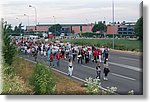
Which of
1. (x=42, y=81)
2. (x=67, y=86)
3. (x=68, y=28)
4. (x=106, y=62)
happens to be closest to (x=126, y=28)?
(x=106, y=62)

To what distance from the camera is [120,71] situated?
540 centimetres

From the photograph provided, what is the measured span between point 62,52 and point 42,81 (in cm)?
60

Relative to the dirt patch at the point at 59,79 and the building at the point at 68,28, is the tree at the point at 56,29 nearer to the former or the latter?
the building at the point at 68,28

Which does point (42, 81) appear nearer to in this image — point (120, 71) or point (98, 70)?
point (98, 70)

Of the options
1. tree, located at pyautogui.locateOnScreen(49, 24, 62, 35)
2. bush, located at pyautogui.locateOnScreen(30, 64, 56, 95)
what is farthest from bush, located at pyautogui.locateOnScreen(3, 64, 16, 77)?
tree, located at pyautogui.locateOnScreen(49, 24, 62, 35)

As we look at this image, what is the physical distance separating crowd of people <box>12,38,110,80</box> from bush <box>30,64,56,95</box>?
21cm

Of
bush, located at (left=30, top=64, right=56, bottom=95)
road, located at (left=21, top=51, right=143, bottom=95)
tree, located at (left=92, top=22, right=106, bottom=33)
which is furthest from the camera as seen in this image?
tree, located at (left=92, top=22, right=106, bottom=33)

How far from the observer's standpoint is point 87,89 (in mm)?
5273

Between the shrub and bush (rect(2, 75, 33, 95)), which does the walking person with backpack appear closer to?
the shrub

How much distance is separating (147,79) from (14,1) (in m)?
2.12

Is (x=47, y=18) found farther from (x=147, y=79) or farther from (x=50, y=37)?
(x=147, y=79)

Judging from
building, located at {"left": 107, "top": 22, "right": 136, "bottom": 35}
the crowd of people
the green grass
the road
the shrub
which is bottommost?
the shrub

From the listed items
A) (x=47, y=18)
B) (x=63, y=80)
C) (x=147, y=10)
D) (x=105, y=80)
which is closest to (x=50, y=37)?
(x=47, y=18)

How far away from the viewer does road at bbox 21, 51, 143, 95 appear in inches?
205
